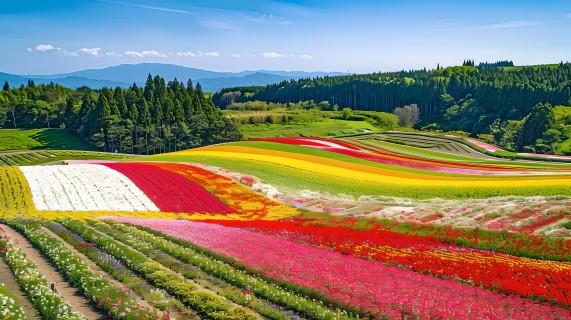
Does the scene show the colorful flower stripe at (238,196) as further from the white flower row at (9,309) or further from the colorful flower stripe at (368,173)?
the white flower row at (9,309)

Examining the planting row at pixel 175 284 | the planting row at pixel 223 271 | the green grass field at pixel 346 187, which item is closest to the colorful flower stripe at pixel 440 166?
the green grass field at pixel 346 187

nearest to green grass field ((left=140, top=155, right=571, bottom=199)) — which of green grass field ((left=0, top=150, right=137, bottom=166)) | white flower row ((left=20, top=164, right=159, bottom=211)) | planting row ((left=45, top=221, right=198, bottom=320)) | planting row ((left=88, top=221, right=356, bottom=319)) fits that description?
white flower row ((left=20, top=164, right=159, bottom=211))

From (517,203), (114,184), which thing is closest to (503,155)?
(517,203)

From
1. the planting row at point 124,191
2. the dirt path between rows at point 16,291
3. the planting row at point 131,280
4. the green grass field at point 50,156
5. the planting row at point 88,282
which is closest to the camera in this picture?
the planting row at point 88,282

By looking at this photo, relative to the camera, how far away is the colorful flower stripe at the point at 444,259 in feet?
66.1

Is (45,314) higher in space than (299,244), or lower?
higher

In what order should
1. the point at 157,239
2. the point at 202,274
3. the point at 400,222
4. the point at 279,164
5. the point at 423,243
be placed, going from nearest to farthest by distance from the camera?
the point at 202,274 → the point at 157,239 → the point at 423,243 → the point at 400,222 → the point at 279,164

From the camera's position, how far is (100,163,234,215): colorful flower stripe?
136 ft

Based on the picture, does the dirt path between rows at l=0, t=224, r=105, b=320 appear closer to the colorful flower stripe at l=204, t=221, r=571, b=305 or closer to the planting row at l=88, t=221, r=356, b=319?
the planting row at l=88, t=221, r=356, b=319

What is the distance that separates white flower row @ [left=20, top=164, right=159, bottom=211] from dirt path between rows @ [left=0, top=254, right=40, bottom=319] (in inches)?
745

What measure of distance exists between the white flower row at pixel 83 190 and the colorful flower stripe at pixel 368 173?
19.4 meters

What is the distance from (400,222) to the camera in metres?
34.6

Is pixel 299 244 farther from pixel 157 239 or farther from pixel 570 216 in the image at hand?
pixel 570 216

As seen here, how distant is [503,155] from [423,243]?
6564 centimetres
